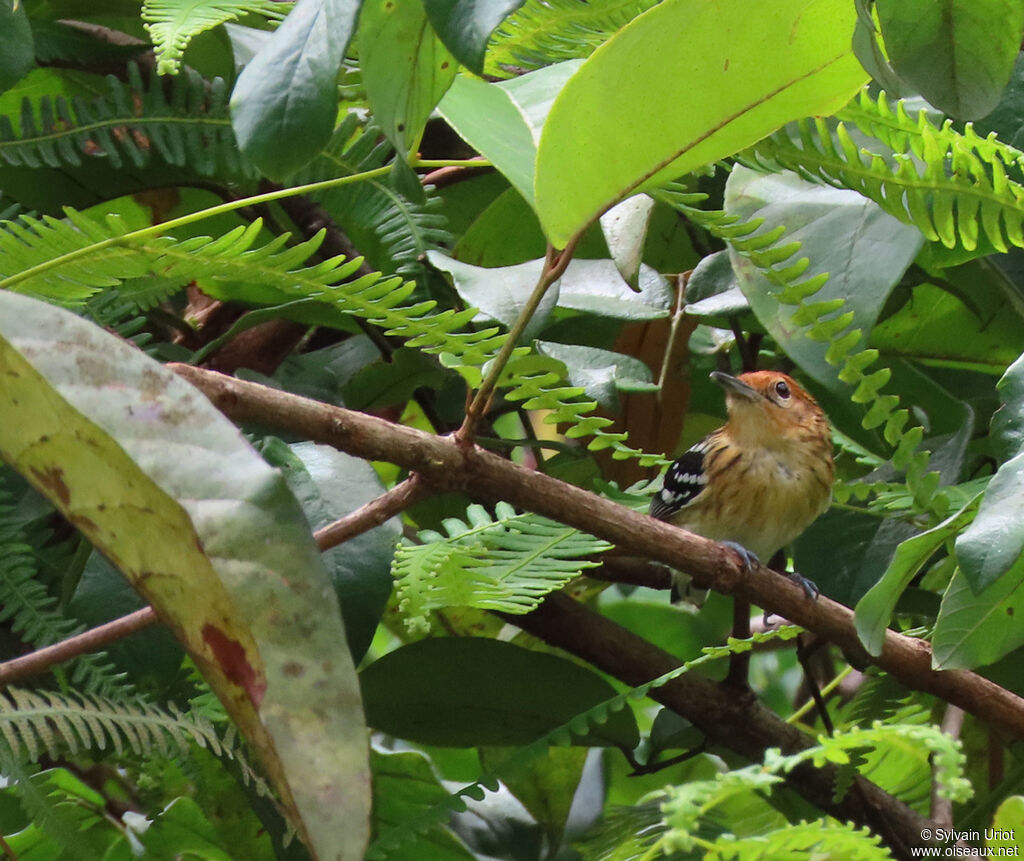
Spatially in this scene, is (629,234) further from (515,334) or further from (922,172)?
(515,334)

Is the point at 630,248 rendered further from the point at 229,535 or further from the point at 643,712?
the point at 643,712

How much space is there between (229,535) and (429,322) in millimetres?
389

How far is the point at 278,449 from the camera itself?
120 cm

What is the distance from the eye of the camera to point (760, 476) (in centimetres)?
248

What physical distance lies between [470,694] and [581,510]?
2.02 ft

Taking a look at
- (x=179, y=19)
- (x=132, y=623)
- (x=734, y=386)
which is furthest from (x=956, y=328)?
(x=132, y=623)

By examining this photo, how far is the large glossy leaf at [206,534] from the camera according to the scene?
1.97 ft

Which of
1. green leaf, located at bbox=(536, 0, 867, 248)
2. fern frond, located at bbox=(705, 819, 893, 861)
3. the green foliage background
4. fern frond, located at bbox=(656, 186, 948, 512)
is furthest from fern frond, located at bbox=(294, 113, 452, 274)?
fern frond, located at bbox=(705, 819, 893, 861)

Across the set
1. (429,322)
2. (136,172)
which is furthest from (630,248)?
(136,172)

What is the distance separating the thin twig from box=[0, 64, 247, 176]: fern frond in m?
0.62

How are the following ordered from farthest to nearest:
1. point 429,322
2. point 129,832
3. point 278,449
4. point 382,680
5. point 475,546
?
point 382,680, point 129,832, point 278,449, point 475,546, point 429,322

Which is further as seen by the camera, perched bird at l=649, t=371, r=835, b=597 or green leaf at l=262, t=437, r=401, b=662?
perched bird at l=649, t=371, r=835, b=597

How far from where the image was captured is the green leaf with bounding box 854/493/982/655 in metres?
0.96

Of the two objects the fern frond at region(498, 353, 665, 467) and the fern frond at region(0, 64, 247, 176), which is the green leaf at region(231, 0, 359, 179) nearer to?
the fern frond at region(498, 353, 665, 467)
